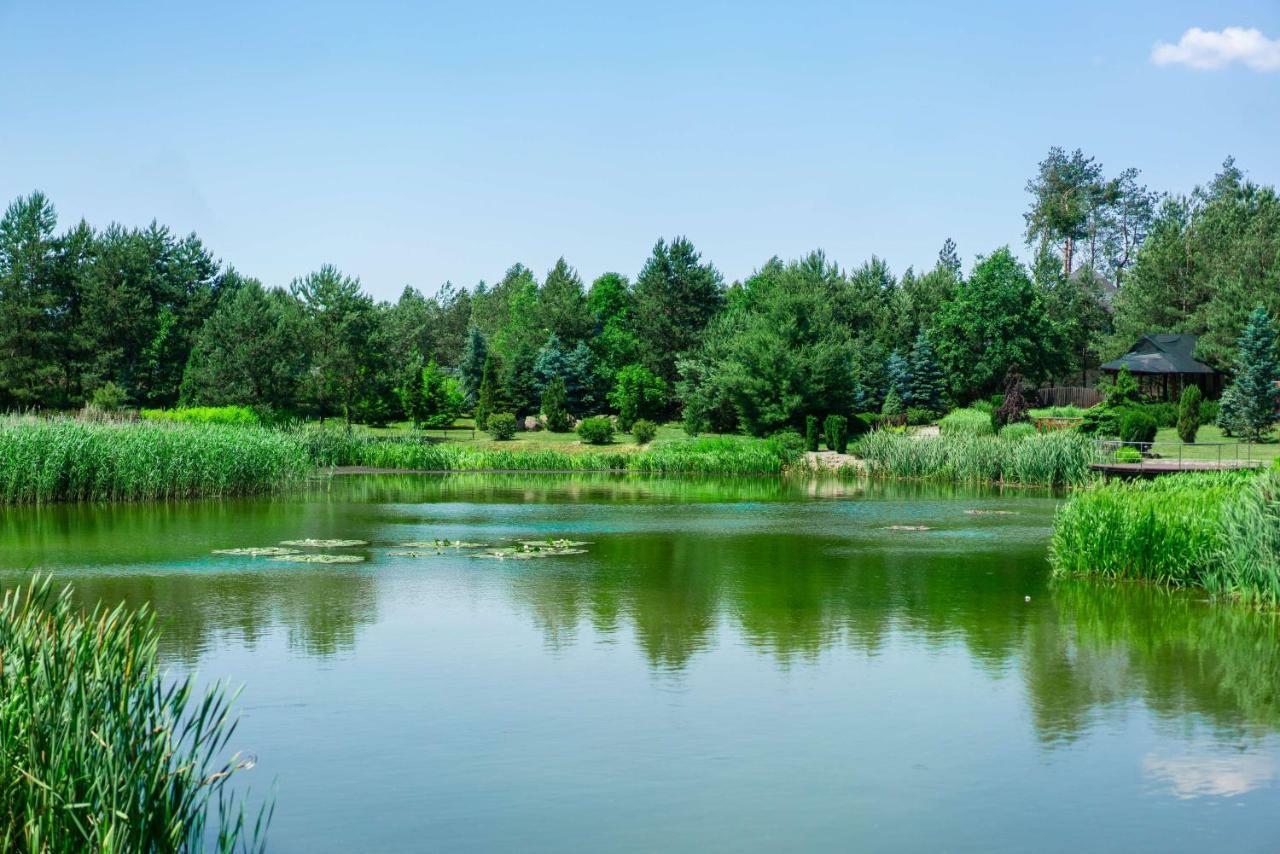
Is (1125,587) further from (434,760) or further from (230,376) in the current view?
(230,376)

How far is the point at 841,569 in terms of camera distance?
21.0 m

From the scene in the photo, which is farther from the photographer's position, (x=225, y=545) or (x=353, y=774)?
(x=225, y=545)

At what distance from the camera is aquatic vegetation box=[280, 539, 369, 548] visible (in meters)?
23.5

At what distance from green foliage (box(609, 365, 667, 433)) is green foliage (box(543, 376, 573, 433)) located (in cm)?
263

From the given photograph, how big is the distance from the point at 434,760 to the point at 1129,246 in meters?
95.2

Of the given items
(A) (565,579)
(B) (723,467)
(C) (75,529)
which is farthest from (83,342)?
(A) (565,579)

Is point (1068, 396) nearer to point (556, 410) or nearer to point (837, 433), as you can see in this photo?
point (837, 433)

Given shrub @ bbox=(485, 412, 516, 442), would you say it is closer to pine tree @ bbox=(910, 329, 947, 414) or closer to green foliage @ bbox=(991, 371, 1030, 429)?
pine tree @ bbox=(910, 329, 947, 414)

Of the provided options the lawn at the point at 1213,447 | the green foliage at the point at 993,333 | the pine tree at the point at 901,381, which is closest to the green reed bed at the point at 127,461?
the lawn at the point at 1213,447

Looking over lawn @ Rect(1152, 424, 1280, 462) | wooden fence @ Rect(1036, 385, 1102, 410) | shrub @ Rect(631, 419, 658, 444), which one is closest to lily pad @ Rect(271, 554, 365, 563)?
lawn @ Rect(1152, 424, 1280, 462)

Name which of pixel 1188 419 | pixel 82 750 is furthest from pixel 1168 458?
pixel 82 750

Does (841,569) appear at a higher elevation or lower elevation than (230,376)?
lower

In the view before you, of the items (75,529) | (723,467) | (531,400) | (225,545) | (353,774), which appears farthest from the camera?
(531,400)

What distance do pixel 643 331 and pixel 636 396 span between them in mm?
13769
